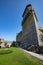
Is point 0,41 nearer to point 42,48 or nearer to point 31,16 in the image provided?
point 31,16

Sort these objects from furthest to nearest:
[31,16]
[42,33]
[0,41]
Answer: [0,41] → [31,16] → [42,33]

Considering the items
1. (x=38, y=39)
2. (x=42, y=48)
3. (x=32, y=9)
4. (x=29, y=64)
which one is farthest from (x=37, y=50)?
(x=32, y=9)

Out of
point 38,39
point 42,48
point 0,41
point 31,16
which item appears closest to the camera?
point 42,48

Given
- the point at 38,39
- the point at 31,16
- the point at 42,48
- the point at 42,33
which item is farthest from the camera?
the point at 31,16

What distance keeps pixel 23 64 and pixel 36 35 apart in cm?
1548

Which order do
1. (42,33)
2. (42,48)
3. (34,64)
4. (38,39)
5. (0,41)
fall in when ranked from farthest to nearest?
(0,41) → (42,33) → (38,39) → (42,48) → (34,64)

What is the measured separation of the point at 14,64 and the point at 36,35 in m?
15.7

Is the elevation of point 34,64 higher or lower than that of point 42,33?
lower

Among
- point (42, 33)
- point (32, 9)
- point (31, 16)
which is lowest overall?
point (42, 33)

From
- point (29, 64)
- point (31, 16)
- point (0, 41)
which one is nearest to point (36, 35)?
point (31, 16)

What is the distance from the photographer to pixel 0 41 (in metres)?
58.4

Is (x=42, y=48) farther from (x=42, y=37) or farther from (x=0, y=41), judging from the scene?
(x=0, y=41)

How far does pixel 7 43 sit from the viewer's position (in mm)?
60656

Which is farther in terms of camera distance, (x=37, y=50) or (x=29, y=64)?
(x=37, y=50)
